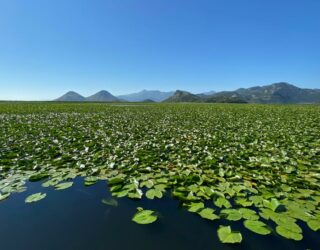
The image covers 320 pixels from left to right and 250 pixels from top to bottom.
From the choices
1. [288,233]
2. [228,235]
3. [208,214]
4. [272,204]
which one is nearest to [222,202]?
[208,214]

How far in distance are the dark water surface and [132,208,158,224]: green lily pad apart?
8cm

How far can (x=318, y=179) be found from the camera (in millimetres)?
5215

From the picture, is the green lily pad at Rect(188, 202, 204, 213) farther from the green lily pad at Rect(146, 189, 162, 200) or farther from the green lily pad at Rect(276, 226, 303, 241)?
the green lily pad at Rect(276, 226, 303, 241)

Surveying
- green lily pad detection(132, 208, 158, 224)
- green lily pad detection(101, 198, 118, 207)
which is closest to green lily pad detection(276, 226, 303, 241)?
green lily pad detection(132, 208, 158, 224)

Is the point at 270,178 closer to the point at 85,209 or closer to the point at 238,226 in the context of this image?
the point at 238,226

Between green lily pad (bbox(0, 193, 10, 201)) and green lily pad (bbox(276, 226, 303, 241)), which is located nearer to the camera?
green lily pad (bbox(276, 226, 303, 241))

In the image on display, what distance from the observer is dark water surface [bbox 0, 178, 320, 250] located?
9.80 feet

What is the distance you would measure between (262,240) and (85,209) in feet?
9.16

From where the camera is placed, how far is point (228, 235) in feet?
9.76

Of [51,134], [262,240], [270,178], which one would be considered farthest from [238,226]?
[51,134]

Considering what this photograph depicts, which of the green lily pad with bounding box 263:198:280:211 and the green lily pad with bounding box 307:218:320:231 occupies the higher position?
the green lily pad with bounding box 263:198:280:211

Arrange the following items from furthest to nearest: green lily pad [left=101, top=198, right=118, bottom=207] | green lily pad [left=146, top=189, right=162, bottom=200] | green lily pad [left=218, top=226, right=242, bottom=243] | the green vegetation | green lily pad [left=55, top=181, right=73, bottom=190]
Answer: green lily pad [left=55, top=181, right=73, bottom=190] → green lily pad [left=146, top=189, right=162, bottom=200] → green lily pad [left=101, top=198, right=118, bottom=207] → the green vegetation → green lily pad [left=218, top=226, right=242, bottom=243]

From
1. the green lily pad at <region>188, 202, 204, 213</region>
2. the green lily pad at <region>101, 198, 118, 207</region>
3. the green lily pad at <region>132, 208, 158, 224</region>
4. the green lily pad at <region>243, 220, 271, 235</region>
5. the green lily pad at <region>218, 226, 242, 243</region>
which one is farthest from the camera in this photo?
the green lily pad at <region>101, 198, 118, 207</region>

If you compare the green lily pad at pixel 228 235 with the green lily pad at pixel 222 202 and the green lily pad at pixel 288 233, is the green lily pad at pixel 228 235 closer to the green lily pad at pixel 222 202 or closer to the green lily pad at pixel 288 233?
the green lily pad at pixel 288 233
